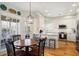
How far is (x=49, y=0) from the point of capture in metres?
Answer: 2.19

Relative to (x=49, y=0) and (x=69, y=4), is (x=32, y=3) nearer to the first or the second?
(x=49, y=0)

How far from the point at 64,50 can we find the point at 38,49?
1.71ft

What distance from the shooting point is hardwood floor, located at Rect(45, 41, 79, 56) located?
214cm

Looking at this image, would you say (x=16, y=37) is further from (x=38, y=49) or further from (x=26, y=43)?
(x=38, y=49)

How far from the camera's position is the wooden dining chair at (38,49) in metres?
2.20

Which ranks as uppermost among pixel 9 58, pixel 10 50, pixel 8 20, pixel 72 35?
pixel 8 20

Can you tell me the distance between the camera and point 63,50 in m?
2.17

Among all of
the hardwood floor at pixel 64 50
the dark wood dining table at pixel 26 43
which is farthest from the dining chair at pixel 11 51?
the hardwood floor at pixel 64 50

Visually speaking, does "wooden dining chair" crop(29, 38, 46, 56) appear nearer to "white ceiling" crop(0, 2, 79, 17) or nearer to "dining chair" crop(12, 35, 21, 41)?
"dining chair" crop(12, 35, 21, 41)

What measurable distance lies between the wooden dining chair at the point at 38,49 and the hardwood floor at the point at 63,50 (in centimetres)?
10

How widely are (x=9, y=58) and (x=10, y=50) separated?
21 cm

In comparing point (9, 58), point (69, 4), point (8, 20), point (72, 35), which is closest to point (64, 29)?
point (72, 35)

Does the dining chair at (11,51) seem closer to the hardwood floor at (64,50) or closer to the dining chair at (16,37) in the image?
the dining chair at (16,37)

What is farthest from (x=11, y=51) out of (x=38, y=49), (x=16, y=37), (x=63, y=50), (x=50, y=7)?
(x=50, y=7)
